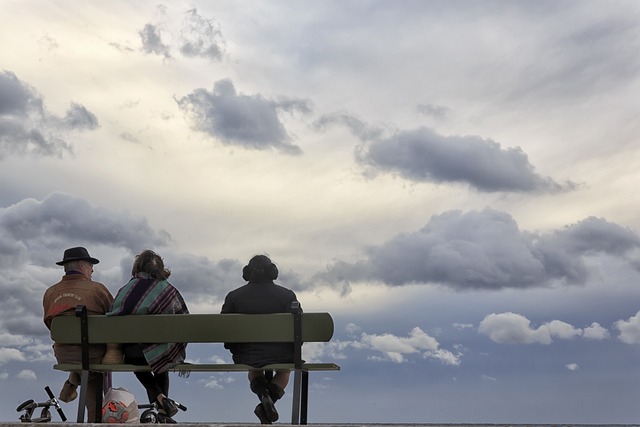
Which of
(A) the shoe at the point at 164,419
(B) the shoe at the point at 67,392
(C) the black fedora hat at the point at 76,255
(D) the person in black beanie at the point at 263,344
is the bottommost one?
(A) the shoe at the point at 164,419

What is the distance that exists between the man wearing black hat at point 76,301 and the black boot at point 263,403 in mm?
1466

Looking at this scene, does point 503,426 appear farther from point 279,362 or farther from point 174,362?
point 174,362

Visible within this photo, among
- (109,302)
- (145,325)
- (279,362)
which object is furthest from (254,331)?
(109,302)

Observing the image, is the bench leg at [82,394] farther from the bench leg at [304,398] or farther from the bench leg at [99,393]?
the bench leg at [304,398]

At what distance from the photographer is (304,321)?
860 cm

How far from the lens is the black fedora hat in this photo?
9594 mm

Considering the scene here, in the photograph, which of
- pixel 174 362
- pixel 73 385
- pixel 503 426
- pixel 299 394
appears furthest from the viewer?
pixel 73 385

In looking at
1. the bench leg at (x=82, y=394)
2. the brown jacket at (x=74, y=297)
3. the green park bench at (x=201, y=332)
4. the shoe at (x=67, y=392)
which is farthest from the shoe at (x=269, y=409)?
the shoe at (x=67, y=392)

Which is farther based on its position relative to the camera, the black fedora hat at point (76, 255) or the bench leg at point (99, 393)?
the black fedora hat at point (76, 255)

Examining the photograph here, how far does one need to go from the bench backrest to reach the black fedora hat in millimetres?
705

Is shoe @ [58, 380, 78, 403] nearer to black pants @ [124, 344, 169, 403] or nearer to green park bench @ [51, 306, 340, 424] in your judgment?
green park bench @ [51, 306, 340, 424]

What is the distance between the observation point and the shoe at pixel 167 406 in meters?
9.25

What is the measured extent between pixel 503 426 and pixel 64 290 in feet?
14.9

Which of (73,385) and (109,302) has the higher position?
(109,302)
